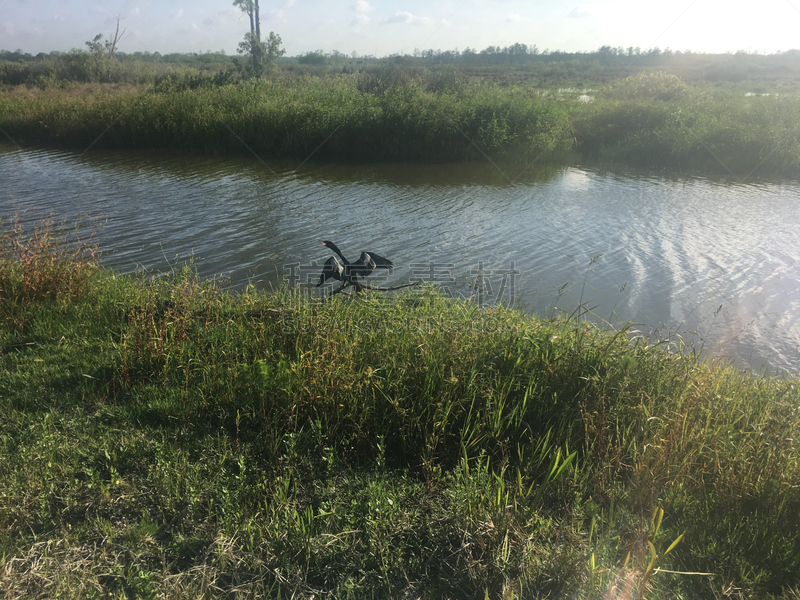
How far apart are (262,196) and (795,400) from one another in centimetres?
1103

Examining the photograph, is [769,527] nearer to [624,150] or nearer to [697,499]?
[697,499]

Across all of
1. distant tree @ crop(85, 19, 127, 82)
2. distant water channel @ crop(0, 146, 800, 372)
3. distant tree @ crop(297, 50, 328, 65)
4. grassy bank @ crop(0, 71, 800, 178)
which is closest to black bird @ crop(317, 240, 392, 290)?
distant water channel @ crop(0, 146, 800, 372)

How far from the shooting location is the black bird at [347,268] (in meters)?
5.51

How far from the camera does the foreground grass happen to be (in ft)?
7.15

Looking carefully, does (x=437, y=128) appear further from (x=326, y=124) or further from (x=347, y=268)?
(x=347, y=268)

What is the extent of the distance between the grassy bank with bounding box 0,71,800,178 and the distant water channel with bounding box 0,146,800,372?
177 cm

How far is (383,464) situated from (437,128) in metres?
15.5

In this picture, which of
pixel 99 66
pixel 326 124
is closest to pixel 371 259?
pixel 326 124

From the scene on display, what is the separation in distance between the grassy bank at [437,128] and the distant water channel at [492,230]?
1.77m

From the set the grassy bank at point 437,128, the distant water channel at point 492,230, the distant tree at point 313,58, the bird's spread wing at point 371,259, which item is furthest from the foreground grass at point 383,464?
the distant tree at point 313,58

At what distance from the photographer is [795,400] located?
11.7 ft

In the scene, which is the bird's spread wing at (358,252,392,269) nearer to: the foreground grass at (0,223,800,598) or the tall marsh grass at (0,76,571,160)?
the foreground grass at (0,223,800,598)

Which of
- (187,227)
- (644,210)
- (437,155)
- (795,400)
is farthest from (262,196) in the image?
(795,400)

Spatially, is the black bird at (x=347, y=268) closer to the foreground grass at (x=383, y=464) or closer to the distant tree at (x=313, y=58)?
the foreground grass at (x=383, y=464)
